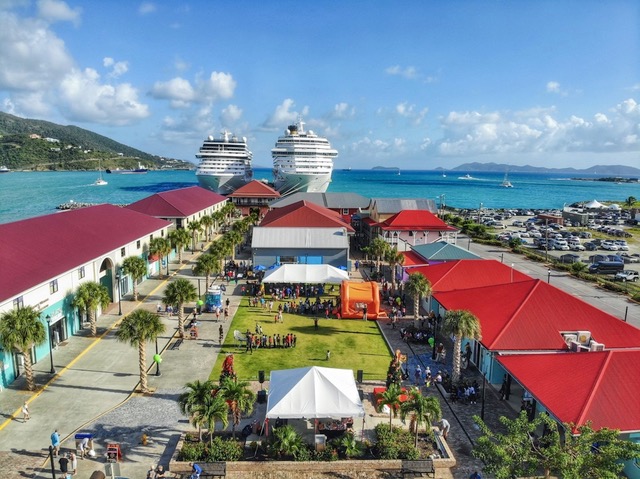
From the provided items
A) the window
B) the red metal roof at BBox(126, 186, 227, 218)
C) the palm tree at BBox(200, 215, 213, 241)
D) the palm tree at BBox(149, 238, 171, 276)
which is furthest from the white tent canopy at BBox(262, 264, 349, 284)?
the palm tree at BBox(200, 215, 213, 241)

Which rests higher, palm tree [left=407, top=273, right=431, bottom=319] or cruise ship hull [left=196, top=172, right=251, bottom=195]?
cruise ship hull [left=196, top=172, right=251, bottom=195]

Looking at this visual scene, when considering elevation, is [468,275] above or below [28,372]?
above

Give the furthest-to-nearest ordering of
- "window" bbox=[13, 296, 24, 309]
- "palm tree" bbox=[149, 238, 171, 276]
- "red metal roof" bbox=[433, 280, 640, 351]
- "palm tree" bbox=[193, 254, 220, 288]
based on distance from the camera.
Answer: "palm tree" bbox=[149, 238, 171, 276] < "palm tree" bbox=[193, 254, 220, 288] < "window" bbox=[13, 296, 24, 309] < "red metal roof" bbox=[433, 280, 640, 351]

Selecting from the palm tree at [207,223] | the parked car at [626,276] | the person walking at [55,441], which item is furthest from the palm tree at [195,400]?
the parked car at [626,276]

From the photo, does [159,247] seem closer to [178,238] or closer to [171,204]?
[178,238]

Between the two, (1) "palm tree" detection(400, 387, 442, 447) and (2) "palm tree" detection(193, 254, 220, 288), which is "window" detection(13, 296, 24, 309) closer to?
(2) "palm tree" detection(193, 254, 220, 288)

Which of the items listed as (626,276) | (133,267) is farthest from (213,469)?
(626,276)

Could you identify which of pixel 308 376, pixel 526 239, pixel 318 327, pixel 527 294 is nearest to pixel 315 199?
pixel 526 239
